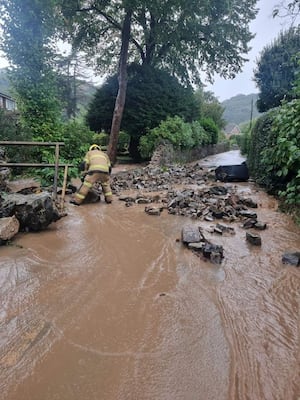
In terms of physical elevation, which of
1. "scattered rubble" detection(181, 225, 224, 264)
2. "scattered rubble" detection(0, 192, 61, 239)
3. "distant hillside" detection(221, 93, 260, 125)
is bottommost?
"scattered rubble" detection(181, 225, 224, 264)

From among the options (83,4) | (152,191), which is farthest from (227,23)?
(152,191)

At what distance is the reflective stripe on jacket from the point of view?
676cm

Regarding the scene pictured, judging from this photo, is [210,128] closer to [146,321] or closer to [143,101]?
[143,101]

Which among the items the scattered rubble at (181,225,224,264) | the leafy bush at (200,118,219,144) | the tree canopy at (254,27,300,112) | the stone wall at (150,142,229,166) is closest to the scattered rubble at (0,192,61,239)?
the scattered rubble at (181,225,224,264)

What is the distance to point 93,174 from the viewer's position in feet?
22.3

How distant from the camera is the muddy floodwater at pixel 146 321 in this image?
176 cm

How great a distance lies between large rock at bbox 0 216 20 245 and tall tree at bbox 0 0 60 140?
6.11 meters

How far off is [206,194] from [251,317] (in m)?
5.20

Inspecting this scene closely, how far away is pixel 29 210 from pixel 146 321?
298 centimetres

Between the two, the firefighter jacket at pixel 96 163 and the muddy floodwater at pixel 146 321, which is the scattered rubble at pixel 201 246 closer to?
the muddy floodwater at pixel 146 321

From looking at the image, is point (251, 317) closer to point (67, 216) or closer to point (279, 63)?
point (67, 216)

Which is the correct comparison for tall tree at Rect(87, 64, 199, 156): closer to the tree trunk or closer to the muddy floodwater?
the tree trunk

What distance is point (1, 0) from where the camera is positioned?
9328 millimetres

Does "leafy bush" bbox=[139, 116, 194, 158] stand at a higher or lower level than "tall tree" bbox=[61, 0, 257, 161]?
lower
